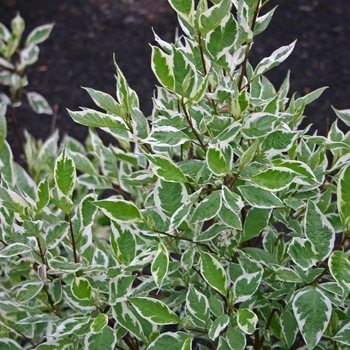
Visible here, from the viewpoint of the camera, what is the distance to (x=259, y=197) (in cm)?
87

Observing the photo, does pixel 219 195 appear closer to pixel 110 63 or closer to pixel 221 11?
pixel 221 11

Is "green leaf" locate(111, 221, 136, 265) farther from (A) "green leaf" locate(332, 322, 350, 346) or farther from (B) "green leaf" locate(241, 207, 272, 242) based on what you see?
(A) "green leaf" locate(332, 322, 350, 346)

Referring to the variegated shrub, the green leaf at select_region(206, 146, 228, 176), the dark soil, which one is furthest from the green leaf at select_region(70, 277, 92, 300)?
the dark soil

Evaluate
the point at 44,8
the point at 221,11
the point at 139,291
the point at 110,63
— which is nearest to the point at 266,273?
the point at 139,291

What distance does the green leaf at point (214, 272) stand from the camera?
92 centimetres

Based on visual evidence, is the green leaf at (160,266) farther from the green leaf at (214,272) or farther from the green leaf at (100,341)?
the green leaf at (100,341)

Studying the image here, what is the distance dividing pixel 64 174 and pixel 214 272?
318mm

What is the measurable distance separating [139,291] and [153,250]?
0.52ft

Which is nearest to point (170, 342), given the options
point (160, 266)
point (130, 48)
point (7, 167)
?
point (160, 266)

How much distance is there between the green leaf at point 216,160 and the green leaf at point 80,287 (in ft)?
1.02

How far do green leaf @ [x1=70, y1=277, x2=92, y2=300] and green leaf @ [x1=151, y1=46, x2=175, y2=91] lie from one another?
38cm

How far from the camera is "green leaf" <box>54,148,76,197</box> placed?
953 mm

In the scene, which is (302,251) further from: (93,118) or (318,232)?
(93,118)

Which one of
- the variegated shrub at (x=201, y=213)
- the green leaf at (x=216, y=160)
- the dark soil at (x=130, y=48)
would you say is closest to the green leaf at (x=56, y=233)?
the variegated shrub at (x=201, y=213)
